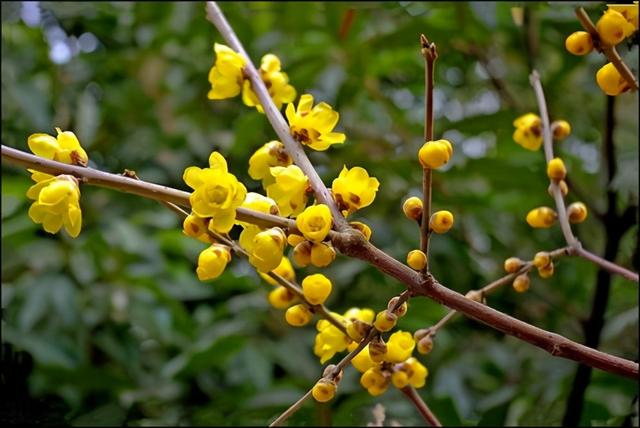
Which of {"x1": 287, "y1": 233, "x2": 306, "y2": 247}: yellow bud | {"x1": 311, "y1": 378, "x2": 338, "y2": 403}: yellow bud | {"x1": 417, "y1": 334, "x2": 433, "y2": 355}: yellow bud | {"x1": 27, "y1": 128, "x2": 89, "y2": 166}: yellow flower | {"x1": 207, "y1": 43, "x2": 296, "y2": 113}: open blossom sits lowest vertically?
{"x1": 417, "y1": 334, "x2": 433, "y2": 355}: yellow bud

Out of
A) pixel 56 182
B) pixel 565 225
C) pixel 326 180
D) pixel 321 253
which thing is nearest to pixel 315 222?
pixel 321 253

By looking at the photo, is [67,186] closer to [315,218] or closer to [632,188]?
[315,218]

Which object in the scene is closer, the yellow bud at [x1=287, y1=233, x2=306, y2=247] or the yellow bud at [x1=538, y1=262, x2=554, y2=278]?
the yellow bud at [x1=287, y1=233, x2=306, y2=247]

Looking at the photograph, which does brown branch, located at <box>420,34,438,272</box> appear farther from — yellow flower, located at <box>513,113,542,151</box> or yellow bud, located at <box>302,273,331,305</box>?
yellow flower, located at <box>513,113,542,151</box>

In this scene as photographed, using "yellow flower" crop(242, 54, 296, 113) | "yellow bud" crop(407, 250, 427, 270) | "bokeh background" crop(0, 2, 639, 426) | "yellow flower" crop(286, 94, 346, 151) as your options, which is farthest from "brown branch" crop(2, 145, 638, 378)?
"bokeh background" crop(0, 2, 639, 426)

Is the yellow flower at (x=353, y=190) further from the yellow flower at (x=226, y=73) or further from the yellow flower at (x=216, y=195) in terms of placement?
the yellow flower at (x=226, y=73)

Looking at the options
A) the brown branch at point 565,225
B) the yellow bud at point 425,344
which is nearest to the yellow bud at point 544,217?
the brown branch at point 565,225
